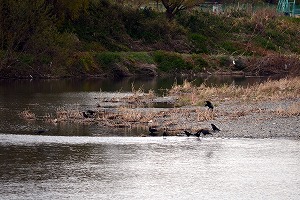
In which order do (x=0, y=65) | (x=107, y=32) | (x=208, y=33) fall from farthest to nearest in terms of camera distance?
(x=208, y=33)
(x=107, y=32)
(x=0, y=65)

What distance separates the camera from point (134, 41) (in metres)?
83.8

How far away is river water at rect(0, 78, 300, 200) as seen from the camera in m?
23.7

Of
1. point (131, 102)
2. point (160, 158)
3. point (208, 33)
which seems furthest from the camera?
point (208, 33)

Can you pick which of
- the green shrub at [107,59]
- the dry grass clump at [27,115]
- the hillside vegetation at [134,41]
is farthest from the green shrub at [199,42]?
the dry grass clump at [27,115]

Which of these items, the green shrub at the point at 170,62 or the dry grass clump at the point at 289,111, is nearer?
the dry grass clump at the point at 289,111

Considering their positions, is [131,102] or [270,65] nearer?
[131,102]

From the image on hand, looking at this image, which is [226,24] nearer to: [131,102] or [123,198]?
[131,102]

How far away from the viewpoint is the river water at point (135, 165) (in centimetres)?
2373

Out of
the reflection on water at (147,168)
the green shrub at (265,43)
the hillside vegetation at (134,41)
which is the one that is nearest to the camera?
the reflection on water at (147,168)

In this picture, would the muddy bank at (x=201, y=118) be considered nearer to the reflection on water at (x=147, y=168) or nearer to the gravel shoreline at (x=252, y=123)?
the gravel shoreline at (x=252, y=123)

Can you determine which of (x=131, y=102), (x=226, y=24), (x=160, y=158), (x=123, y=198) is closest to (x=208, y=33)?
(x=226, y=24)

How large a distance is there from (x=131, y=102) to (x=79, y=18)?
35966 millimetres

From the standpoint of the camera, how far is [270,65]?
Result: 80.9 meters

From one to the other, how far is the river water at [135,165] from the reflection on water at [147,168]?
3 cm
